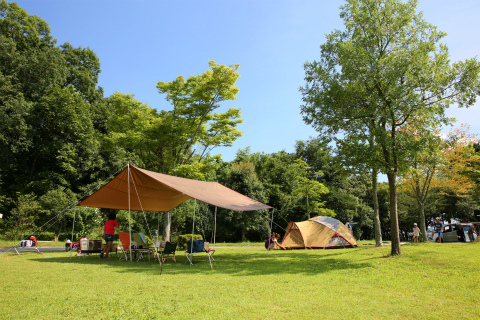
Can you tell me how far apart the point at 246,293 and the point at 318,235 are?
11.2 m

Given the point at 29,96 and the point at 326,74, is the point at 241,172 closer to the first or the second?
the point at 326,74

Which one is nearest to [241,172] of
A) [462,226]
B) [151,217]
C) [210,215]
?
[210,215]

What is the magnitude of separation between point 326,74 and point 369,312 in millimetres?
8062

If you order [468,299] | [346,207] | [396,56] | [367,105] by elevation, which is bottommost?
[468,299]

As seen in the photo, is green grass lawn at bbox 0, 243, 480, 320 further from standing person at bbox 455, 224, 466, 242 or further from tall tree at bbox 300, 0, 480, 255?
standing person at bbox 455, 224, 466, 242

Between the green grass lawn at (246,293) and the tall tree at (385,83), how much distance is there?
3905 mm

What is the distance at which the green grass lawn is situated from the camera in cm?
364

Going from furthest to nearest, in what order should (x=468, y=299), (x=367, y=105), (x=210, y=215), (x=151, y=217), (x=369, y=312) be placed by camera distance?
(x=210, y=215), (x=151, y=217), (x=367, y=105), (x=468, y=299), (x=369, y=312)

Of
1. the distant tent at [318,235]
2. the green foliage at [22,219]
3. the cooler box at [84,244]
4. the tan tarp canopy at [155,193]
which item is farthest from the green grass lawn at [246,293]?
the green foliage at [22,219]

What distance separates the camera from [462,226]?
54.4 ft

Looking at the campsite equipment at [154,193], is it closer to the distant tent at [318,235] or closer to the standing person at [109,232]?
the standing person at [109,232]

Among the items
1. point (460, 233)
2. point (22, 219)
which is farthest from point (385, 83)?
point (22, 219)

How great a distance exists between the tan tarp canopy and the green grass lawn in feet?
8.94

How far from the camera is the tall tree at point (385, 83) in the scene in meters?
8.64
